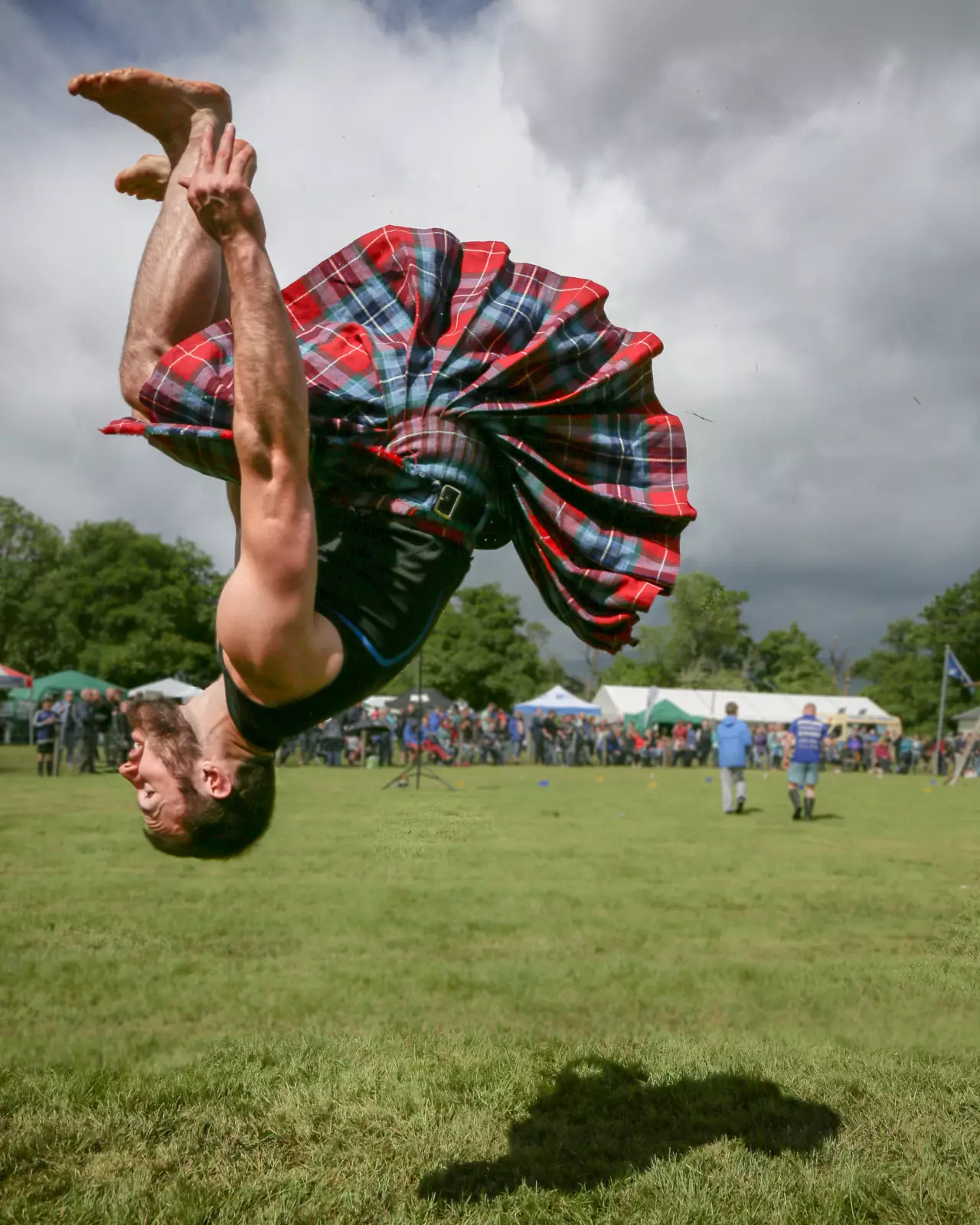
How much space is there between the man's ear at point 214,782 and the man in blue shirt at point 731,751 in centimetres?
1583

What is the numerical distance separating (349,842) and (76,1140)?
28.6 feet

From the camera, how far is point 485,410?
2881 millimetres

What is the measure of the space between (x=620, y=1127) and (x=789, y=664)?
8383 cm

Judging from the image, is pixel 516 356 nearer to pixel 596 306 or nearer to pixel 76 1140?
pixel 596 306

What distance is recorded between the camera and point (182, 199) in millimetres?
2990

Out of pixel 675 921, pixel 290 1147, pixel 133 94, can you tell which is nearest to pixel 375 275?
pixel 133 94

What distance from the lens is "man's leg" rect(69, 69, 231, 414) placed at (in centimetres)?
280

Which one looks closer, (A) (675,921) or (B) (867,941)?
(B) (867,941)

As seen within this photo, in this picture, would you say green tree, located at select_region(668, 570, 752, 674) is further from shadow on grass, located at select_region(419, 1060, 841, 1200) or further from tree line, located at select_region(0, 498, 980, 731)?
tree line, located at select_region(0, 498, 980, 731)

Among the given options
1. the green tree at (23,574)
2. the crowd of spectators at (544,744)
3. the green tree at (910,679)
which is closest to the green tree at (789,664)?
the green tree at (910,679)

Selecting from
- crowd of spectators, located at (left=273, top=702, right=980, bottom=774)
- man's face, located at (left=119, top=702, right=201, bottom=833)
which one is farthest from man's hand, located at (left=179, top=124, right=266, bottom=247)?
crowd of spectators, located at (left=273, top=702, right=980, bottom=774)

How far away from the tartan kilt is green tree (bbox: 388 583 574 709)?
137 feet

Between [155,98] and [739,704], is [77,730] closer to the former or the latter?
[155,98]

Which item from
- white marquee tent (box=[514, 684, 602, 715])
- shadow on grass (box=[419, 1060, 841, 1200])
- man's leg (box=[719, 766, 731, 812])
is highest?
white marquee tent (box=[514, 684, 602, 715])
